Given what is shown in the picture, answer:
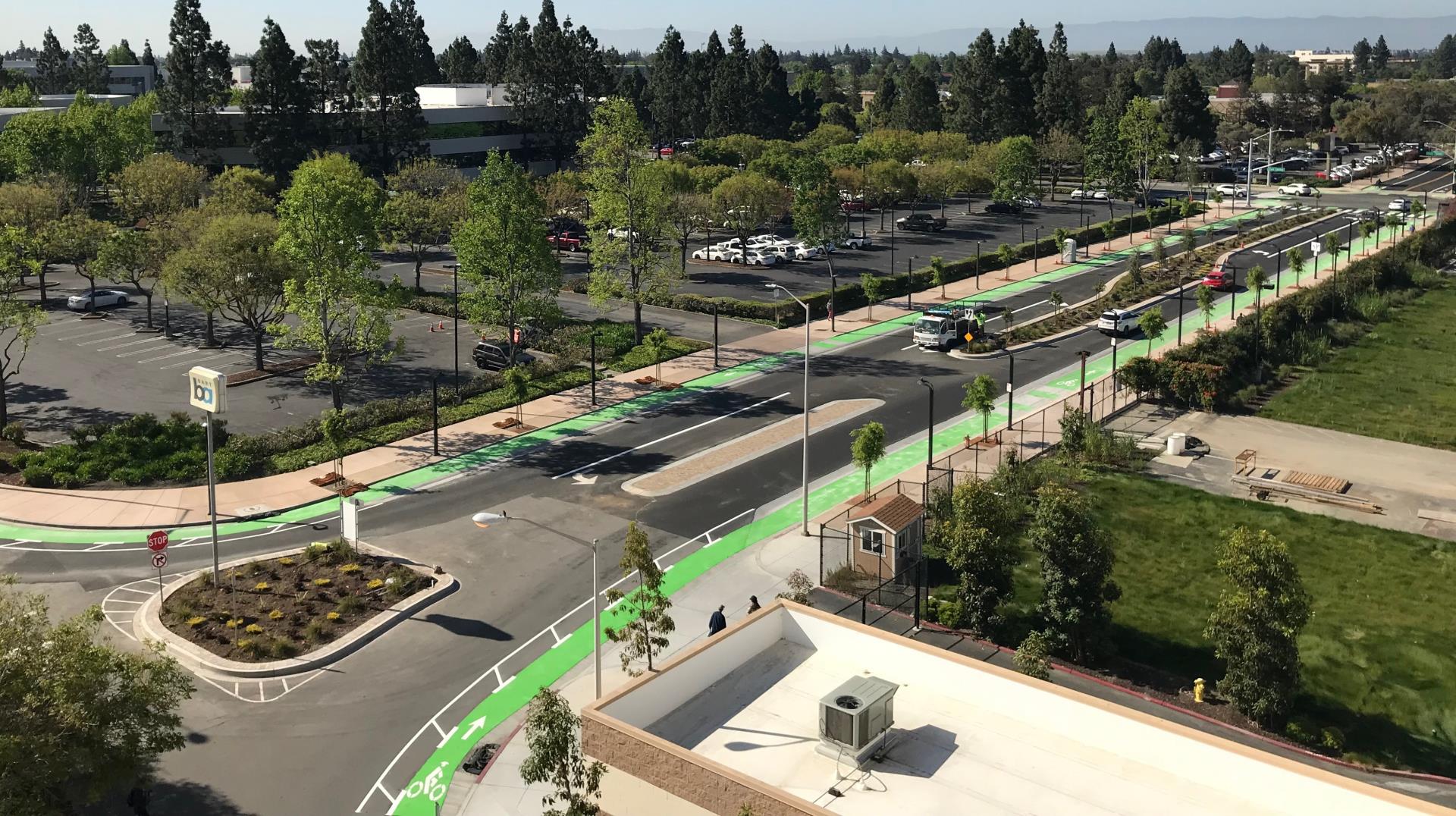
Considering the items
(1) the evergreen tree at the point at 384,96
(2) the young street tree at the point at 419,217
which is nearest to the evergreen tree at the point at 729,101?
(1) the evergreen tree at the point at 384,96

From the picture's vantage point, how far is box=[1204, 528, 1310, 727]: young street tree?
88.0 feet

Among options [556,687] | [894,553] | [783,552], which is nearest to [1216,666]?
[894,553]

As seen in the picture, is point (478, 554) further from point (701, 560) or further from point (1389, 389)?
point (1389, 389)

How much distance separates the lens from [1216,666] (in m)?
A: 30.1

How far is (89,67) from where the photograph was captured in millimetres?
162750

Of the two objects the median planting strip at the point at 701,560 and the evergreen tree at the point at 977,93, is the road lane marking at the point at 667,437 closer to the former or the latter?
the median planting strip at the point at 701,560

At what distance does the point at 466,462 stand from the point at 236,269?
18.0 meters

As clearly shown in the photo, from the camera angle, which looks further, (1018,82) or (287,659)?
(1018,82)

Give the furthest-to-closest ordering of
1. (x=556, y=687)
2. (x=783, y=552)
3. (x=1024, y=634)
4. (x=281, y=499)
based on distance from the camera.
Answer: (x=281, y=499) → (x=783, y=552) → (x=1024, y=634) → (x=556, y=687)

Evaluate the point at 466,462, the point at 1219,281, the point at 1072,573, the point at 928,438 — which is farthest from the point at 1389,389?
the point at 466,462

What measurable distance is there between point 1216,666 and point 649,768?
17.0 meters

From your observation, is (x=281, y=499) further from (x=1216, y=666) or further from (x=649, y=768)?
(x=1216, y=666)

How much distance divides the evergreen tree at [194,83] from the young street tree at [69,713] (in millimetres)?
89695

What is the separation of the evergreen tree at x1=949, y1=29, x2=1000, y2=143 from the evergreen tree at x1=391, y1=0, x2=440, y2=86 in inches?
2349
